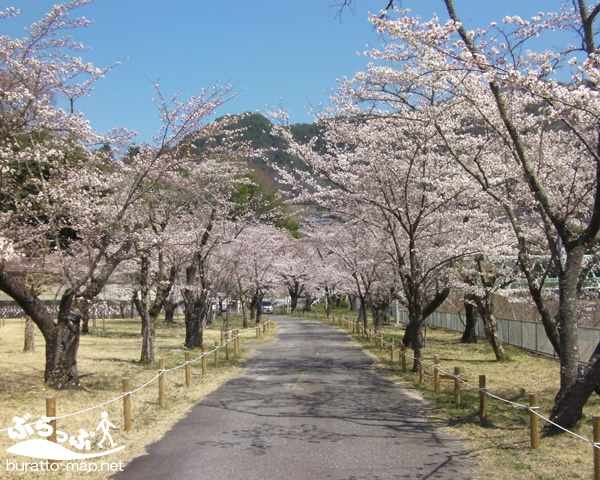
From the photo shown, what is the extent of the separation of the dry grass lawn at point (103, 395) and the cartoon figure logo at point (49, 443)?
0.35ft

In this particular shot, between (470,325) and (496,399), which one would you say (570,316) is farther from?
(470,325)

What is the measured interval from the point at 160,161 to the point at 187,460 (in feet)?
25.2

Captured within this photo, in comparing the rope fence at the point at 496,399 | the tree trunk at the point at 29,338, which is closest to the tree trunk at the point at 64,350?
the rope fence at the point at 496,399

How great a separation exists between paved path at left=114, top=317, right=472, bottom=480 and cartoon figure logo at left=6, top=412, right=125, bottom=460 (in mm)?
763

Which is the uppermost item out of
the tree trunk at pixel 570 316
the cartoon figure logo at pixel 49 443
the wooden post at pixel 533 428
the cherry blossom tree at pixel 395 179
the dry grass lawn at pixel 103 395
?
the cherry blossom tree at pixel 395 179

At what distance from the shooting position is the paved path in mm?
6816

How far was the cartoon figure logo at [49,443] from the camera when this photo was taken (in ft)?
22.9

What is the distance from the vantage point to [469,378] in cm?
1631

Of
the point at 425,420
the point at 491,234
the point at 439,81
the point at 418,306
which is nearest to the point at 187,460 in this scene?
the point at 425,420

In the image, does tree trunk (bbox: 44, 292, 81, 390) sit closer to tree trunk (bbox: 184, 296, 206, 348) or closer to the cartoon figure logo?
the cartoon figure logo

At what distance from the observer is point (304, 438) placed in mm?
8516

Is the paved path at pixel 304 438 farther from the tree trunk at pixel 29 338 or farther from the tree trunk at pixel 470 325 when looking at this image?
the tree trunk at pixel 470 325

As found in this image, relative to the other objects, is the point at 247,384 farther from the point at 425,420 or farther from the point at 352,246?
the point at 352,246

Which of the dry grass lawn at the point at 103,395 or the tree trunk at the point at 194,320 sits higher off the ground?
the tree trunk at the point at 194,320
